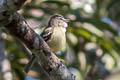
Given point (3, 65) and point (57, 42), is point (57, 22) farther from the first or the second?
point (3, 65)

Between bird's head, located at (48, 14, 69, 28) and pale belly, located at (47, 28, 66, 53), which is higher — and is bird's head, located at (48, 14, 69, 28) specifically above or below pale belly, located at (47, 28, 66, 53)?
above

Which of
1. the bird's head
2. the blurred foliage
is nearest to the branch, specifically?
the bird's head

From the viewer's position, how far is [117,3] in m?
8.18

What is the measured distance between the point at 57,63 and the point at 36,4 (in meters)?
3.28

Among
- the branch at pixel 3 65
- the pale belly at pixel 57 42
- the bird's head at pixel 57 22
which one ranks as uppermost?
the bird's head at pixel 57 22

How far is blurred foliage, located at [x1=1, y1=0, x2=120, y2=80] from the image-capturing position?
6.70 meters

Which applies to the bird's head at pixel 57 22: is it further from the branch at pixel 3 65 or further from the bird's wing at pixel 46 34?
the branch at pixel 3 65

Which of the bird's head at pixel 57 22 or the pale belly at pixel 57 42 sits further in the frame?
the bird's head at pixel 57 22

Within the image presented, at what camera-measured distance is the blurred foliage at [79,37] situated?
6699 millimetres

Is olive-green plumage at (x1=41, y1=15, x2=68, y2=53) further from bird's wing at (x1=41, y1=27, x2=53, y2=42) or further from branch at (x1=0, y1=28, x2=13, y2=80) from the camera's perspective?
branch at (x1=0, y1=28, x2=13, y2=80)

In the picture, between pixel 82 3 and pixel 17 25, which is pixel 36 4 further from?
pixel 17 25

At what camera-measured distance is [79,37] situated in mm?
7102

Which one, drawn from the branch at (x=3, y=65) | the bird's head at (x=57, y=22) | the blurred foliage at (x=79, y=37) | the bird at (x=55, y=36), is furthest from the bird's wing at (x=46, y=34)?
the blurred foliage at (x=79, y=37)

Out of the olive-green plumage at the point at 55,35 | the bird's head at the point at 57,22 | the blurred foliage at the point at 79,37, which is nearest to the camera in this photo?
the olive-green plumage at the point at 55,35
